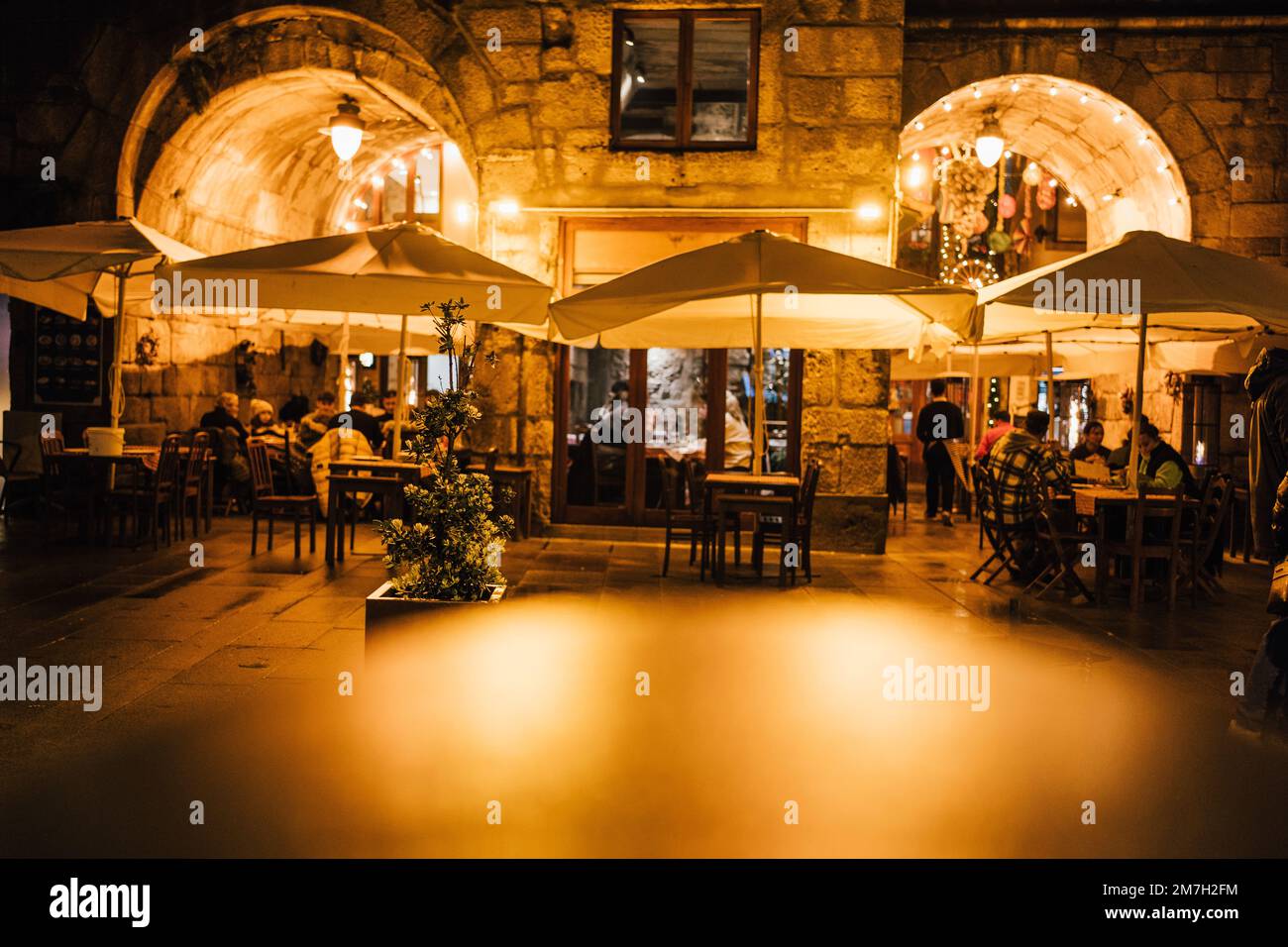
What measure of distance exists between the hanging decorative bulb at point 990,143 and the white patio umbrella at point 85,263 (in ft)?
29.3

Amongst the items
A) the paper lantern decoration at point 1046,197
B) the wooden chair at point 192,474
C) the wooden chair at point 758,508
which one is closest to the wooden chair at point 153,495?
the wooden chair at point 192,474

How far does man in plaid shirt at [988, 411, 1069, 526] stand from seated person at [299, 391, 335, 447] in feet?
22.7

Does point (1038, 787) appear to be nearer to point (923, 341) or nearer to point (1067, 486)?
point (1067, 486)

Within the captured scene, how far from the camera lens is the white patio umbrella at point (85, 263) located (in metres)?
8.87

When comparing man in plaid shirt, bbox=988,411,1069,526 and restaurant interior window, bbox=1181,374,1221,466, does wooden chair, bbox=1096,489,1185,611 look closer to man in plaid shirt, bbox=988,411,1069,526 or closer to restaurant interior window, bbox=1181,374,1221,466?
man in plaid shirt, bbox=988,411,1069,526

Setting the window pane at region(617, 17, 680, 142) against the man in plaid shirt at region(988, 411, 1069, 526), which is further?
the window pane at region(617, 17, 680, 142)

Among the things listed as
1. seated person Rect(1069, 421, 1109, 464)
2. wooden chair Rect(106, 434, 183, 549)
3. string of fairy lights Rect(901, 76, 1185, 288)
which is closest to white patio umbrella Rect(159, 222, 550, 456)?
wooden chair Rect(106, 434, 183, 549)

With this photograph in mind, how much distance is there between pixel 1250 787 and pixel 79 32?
1289 cm

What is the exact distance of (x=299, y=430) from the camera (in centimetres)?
1233

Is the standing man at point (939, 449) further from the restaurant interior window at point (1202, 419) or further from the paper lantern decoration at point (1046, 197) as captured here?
the paper lantern decoration at point (1046, 197)

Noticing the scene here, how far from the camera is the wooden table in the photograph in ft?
36.4

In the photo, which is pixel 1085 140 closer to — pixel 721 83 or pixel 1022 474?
pixel 721 83

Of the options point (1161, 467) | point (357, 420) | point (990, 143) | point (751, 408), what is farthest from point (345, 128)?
point (1161, 467)
